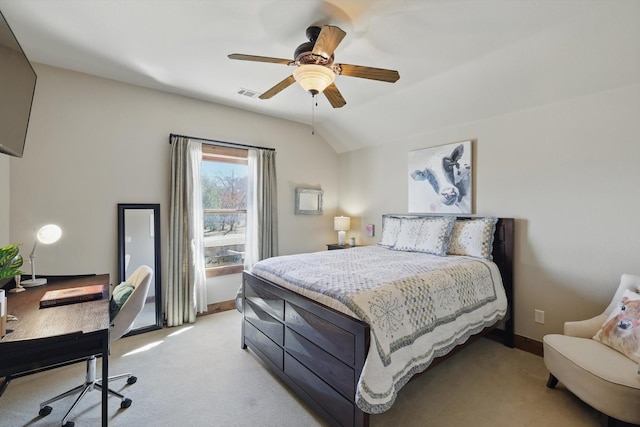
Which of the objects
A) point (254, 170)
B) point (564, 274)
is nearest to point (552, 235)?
point (564, 274)

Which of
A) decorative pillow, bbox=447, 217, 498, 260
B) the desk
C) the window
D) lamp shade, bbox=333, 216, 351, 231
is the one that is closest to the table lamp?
lamp shade, bbox=333, 216, 351, 231

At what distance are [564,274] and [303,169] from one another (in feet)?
11.6

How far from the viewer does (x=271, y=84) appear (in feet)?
10.5

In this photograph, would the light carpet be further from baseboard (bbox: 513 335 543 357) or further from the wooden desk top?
the wooden desk top

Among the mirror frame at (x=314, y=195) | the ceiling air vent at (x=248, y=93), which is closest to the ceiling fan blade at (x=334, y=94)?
the ceiling air vent at (x=248, y=93)

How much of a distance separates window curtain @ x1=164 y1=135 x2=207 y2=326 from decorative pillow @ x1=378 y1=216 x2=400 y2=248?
2432 millimetres

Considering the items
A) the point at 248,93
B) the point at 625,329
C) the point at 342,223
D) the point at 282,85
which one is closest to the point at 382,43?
the point at 282,85

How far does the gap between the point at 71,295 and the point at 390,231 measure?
3.28 metres

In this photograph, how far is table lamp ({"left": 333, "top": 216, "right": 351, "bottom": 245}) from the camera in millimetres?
4746

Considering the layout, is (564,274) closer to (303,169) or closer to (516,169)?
(516,169)

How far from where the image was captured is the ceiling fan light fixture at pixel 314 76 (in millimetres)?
2025

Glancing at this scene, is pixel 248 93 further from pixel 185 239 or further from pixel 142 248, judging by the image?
pixel 142 248

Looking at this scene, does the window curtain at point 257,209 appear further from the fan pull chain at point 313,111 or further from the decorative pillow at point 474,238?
the decorative pillow at point 474,238

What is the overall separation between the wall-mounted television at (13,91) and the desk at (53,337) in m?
1.04
